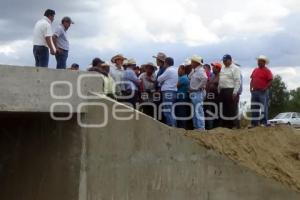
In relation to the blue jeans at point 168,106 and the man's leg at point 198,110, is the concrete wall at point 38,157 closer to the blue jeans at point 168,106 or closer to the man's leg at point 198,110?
the blue jeans at point 168,106

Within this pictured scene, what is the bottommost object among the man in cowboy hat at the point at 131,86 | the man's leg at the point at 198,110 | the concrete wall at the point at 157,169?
the concrete wall at the point at 157,169

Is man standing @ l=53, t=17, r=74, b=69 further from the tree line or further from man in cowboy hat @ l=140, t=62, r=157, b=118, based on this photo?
the tree line

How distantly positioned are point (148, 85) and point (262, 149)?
8.49 feet

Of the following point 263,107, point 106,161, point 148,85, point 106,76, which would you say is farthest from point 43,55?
point 263,107

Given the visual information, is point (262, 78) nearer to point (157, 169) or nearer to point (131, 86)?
point (131, 86)

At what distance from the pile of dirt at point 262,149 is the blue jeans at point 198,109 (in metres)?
0.58

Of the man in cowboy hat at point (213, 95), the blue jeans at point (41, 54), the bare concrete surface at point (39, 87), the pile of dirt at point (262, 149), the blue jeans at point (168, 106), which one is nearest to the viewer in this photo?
the bare concrete surface at point (39, 87)

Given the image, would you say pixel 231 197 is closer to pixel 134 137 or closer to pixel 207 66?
pixel 134 137

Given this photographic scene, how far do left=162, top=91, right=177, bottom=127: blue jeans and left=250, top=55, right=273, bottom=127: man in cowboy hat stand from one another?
2078 millimetres

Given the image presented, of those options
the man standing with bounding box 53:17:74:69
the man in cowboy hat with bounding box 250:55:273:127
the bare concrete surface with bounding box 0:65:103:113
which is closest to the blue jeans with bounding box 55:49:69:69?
the man standing with bounding box 53:17:74:69

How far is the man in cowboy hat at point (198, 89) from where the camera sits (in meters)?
10.7

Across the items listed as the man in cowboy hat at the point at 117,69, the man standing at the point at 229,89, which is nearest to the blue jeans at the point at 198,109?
the man standing at the point at 229,89

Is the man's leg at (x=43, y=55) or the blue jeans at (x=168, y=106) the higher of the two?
the man's leg at (x=43, y=55)

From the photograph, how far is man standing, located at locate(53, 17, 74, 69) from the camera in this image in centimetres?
1098
